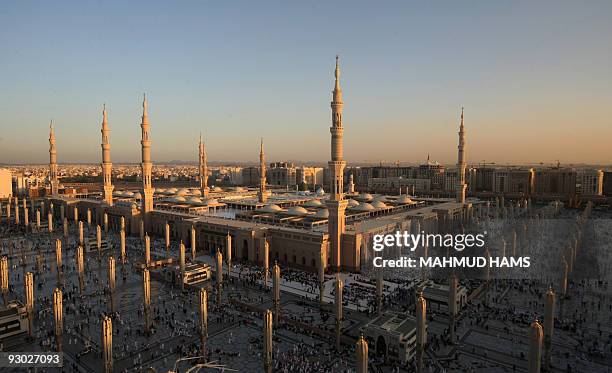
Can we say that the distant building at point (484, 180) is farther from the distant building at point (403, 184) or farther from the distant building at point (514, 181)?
the distant building at point (403, 184)

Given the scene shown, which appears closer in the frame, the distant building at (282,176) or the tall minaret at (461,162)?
the tall minaret at (461,162)

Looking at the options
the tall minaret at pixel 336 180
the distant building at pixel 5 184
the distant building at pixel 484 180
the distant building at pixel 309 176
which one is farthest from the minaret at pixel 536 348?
the distant building at pixel 309 176

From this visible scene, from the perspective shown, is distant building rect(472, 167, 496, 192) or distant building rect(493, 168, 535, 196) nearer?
distant building rect(493, 168, 535, 196)

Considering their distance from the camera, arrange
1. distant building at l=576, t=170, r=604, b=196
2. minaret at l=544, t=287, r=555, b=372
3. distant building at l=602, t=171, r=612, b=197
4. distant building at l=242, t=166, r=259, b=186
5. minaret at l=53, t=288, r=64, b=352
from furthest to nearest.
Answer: distant building at l=242, t=166, r=259, b=186
distant building at l=602, t=171, r=612, b=197
distant building at l=576, t=170, r=604, b=196
minaret at l=53, t=288, r=64, b=352
minaret at l=544, t=287, r=555, b=372

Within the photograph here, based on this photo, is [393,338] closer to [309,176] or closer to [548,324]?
[548,324]

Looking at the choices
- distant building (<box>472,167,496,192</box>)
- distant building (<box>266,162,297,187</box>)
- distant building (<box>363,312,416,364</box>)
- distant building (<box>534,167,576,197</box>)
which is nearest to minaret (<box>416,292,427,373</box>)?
distant building (<box>363,312,416,364</box>)

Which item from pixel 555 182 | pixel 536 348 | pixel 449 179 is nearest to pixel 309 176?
pixel 449 179

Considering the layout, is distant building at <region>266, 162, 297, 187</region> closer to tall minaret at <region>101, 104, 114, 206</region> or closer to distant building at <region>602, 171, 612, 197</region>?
tall minaret at <region>101, 104, 114, 206</region>

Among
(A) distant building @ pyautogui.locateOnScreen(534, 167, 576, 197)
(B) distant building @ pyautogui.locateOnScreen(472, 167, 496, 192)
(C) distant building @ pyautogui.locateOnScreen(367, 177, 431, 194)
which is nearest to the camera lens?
(A) distant building @ pyautogui.locateOnScreen(534, 167, 576, 197)

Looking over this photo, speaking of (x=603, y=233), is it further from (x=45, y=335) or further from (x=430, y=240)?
(x=45, y=335)
